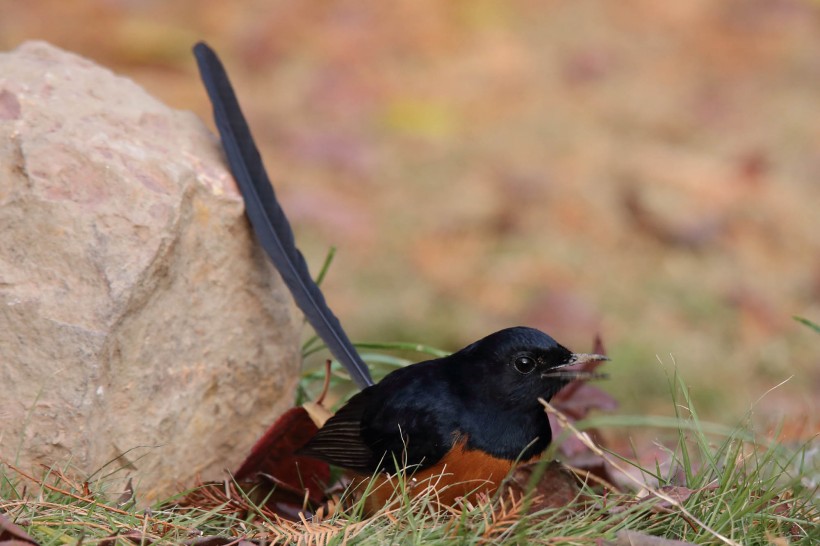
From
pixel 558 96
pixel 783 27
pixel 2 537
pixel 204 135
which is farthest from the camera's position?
pixel 783 27

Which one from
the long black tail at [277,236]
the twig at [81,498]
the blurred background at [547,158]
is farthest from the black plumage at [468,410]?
the blurred background at [547,158]

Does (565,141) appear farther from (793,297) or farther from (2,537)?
(2,537)

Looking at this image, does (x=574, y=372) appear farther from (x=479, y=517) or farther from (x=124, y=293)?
(x=124, y=293)

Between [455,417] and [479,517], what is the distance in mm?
393

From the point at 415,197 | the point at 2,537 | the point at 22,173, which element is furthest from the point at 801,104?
the point at 2,537

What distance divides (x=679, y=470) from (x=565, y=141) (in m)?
4.83

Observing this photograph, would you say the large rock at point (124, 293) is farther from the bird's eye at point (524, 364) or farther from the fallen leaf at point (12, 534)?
the bird's eye at point (524, 364)

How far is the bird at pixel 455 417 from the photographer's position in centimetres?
309

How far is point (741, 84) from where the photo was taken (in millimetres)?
8742

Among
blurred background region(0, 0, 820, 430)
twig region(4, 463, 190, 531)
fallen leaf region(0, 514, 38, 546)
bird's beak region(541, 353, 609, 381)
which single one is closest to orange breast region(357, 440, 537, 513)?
bird's beak region(541, 353, 609, 381)

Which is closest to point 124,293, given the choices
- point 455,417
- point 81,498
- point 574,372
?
point 81,498

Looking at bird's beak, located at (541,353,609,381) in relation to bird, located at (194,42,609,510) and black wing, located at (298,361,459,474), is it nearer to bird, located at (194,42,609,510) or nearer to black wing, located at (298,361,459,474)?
bird, located at (194,42,609,510)

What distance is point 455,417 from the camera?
3135mm

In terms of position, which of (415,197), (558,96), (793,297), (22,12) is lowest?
(793,297)
